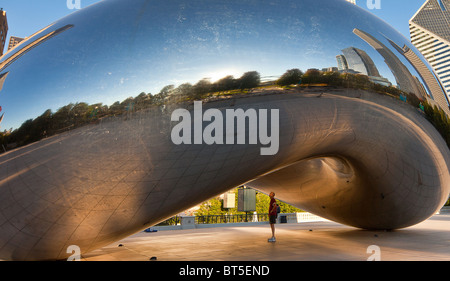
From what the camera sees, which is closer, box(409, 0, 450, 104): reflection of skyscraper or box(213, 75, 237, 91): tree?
box(213, 75, 237, 91): tree

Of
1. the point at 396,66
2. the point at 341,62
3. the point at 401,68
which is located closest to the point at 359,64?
the point at 341,62

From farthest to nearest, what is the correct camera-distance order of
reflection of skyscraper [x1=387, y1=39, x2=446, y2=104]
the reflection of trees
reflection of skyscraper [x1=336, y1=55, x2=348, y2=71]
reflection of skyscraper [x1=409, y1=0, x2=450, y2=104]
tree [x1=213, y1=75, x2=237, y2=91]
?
reflection of skyscraper [x1=409, y1=0, x2=450, y2=104], reflection of skyscraper [x1=387, y1=39, x2=446, y2=104], reflection of skyscraper [x1=336, y1=55, x2=348, y2=71], tree [x1=213, y1=75, x2=237, y2=91], the reflection of trees

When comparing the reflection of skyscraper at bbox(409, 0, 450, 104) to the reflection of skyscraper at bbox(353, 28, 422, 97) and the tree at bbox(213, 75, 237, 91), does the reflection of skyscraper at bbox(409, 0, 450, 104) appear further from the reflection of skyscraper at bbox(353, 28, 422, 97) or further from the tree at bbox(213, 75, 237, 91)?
the tree at bbox(213, 75, 237, 91)

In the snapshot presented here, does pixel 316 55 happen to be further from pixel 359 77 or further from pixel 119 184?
pixel 119 184

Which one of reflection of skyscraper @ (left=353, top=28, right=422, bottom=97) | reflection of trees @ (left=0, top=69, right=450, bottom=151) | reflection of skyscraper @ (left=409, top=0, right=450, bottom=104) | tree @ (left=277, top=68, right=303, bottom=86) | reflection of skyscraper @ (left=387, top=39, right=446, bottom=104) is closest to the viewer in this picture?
reflection of trees @ (left=0, top=69, right=450, bottom=151)

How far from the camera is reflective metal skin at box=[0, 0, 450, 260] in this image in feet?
11.9

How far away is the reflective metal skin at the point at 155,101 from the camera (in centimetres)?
363

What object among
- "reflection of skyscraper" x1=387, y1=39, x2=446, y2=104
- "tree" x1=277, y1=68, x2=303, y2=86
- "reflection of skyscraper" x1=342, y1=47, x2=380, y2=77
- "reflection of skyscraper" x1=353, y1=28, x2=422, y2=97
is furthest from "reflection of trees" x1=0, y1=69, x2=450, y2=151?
"reflection of skyscraper" x1=387, y1=39, x2=446, y2=104

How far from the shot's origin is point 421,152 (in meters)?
5.82

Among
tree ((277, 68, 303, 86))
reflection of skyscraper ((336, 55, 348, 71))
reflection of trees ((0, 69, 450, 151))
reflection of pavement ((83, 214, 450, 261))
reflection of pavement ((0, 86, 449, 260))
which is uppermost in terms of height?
reflection of skyscraper ((336, 55, 348, 71))

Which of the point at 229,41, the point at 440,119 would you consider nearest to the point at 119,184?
the point at 229,41

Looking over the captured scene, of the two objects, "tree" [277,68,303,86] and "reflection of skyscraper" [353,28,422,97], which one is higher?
"reflection of skyscraper" [353,28,422,97]

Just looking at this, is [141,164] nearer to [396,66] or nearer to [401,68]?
[396,66]

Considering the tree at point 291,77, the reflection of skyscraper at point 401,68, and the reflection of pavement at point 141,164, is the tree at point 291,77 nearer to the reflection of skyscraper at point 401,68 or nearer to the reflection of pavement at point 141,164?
the reflection of pavement at point 141,164
